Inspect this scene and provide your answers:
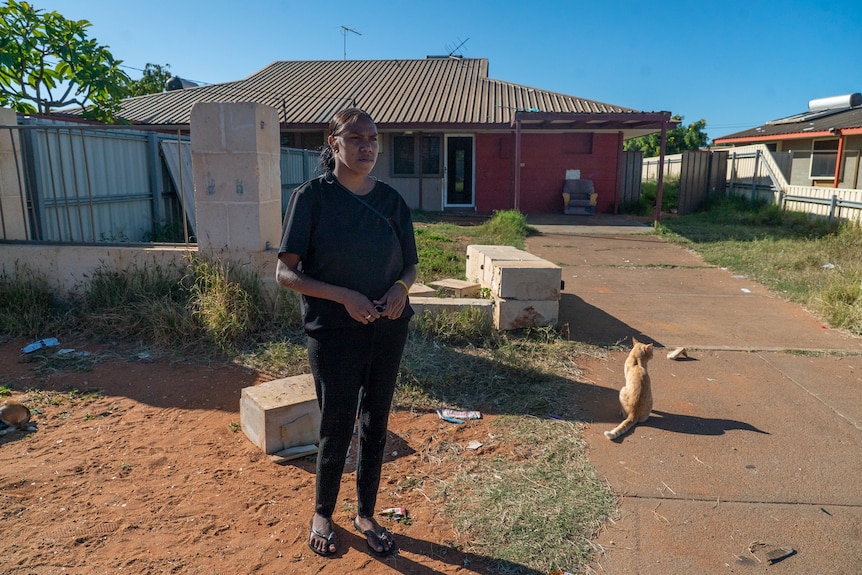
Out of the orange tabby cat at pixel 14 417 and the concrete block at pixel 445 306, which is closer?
the orange tabby cat at pixel 14 417

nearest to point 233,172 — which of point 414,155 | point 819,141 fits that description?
point 414,155

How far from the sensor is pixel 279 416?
3564mm

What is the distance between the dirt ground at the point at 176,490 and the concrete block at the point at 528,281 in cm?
198

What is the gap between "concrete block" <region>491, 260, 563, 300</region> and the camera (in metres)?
5.74

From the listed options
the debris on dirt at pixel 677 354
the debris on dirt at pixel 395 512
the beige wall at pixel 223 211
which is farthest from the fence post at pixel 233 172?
the debris on dirt at pixel 677 354

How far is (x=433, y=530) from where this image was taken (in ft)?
9.40

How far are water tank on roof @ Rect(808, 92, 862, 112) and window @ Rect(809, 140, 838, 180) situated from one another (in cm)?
381

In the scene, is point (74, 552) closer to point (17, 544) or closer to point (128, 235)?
point (17, 544)

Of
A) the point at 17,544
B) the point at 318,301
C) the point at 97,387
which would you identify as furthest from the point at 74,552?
the point at 97,387

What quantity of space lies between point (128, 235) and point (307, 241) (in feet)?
24.9

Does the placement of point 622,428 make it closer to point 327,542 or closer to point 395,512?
point 395,512

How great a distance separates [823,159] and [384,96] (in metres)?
14.4

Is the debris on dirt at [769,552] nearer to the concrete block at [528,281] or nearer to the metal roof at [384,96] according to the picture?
the concrete block at [528,281]

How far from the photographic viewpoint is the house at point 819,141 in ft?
58.1
